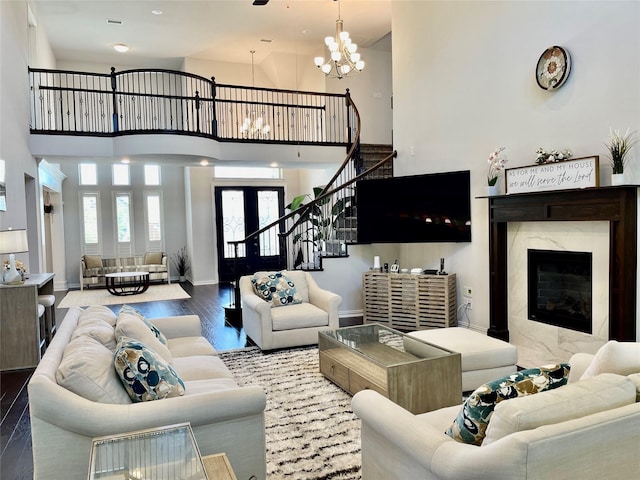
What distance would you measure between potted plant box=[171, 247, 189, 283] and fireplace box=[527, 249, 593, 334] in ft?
29.2

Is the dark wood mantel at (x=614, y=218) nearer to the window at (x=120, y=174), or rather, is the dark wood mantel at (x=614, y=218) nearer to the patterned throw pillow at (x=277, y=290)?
the patterned throw pillow at (x=277, y=290)

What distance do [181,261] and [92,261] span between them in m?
2.07

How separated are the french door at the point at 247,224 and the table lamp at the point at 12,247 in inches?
250

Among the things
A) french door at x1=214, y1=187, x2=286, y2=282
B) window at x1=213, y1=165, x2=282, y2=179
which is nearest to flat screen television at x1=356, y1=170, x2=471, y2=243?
french door at x1=214, y1=187, x2=286, y2=282

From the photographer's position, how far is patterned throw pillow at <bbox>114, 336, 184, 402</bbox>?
7.32ft

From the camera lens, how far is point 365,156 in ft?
28.4

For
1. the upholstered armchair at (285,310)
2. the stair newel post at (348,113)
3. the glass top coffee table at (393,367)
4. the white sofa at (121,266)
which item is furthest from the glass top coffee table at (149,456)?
the white sofa at (121,266)

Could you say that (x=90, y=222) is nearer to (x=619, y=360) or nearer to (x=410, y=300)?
(x=410, y=300)

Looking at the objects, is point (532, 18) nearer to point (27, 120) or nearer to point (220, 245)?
point (27, 120)

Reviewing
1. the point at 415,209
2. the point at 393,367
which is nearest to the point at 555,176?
the point at 415,209

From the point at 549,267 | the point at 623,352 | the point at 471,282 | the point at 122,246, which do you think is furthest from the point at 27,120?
the point at 623,352

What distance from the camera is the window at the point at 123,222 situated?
11398 millimetres

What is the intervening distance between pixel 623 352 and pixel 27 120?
26.2 feet

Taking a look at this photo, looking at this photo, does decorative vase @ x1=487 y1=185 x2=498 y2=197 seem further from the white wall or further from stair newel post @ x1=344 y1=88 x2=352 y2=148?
stair newel post @ x1=344 y1=88 x2=352 y2=148
